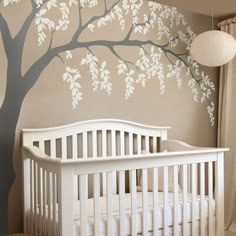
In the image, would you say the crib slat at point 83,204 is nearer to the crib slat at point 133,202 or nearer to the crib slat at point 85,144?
the crib slat at point 133,202

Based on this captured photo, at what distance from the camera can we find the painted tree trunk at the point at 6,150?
2.50m

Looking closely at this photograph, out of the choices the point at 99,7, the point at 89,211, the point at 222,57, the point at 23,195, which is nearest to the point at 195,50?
the point at 222,57

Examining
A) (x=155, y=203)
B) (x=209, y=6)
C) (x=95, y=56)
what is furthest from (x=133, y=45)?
(x=155, y=203)

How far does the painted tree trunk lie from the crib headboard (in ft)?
0.37

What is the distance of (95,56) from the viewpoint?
2.90 metres

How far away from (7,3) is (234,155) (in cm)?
227

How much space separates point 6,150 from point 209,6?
2090 millimetres

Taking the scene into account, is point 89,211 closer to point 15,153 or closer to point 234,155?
point 15,153

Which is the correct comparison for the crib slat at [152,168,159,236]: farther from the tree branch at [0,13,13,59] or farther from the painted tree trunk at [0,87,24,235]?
the tree branch at [0,13,13,59]

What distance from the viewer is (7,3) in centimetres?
253

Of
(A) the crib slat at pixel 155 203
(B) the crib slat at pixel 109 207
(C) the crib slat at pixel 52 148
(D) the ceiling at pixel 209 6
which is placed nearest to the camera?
(B) the crib slat at pixel 109 207

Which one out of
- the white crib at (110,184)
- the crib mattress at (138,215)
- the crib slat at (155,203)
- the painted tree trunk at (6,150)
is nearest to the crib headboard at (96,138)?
the white crib at (110,184)

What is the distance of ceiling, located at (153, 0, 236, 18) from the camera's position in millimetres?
3164

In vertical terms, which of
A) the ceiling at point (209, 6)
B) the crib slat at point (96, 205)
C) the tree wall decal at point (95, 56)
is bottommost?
the crib slat at point (96, 205)
